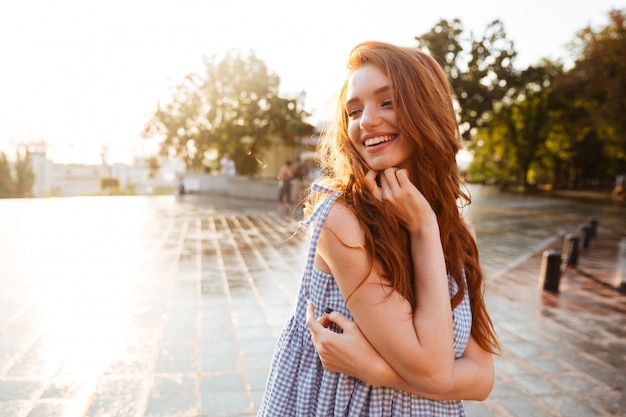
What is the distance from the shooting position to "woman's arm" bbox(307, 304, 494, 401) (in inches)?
50.6

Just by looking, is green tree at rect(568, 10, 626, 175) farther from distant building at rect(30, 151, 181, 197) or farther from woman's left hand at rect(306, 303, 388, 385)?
woman's left hand at rect(306, 303, 388, 385)

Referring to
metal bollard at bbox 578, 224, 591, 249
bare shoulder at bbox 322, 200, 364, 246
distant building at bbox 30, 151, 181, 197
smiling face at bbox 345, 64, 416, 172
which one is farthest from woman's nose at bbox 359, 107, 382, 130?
distant building at bbox 30, 151, 181, 197

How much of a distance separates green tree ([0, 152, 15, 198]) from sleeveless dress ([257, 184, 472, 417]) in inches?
903

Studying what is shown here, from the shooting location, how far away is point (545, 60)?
35.5 m

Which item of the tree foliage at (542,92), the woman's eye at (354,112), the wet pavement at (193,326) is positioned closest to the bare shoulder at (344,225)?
the woman's eye at (354,112)

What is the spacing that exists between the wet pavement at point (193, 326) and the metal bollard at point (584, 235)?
4.15 ft

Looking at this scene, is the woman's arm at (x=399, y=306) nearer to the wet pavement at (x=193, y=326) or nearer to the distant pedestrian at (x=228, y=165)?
the wet pavement at (x=193, y=326)

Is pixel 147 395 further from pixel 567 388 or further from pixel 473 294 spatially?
pixel 567 388

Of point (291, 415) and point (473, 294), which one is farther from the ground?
point (473, 294)

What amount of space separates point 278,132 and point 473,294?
24388 mm

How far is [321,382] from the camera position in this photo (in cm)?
144

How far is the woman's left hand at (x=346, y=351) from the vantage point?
4.21 ft

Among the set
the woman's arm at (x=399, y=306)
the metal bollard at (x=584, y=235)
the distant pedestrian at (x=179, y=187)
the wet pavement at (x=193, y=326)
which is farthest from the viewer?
the distant pedestrian at (x=179, y=187)

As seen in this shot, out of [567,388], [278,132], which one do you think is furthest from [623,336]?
[278,132]
